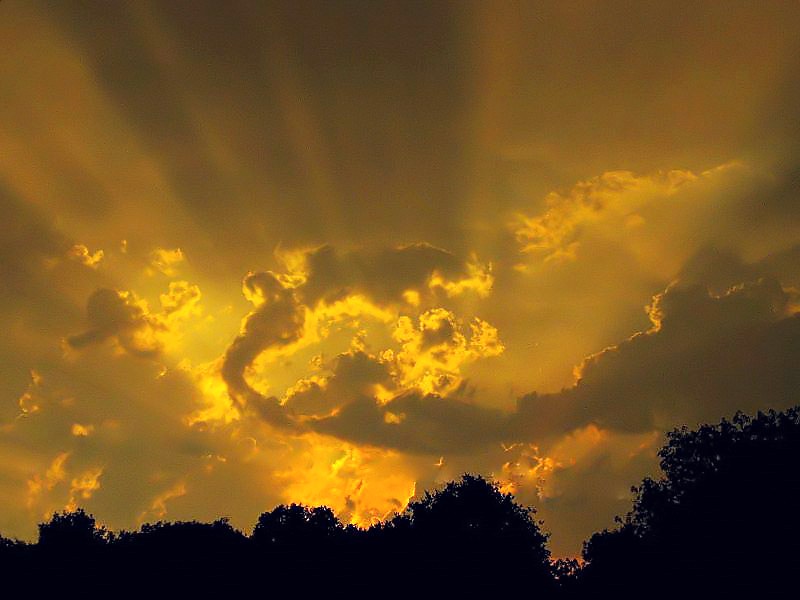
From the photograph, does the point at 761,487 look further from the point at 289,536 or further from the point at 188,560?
the point at 188,560

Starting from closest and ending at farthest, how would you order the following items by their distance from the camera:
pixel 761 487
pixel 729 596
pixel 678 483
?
1. pixel 729 596
2. pixel 761 487
3. pixel 678 483

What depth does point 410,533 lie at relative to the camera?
61.1 metres

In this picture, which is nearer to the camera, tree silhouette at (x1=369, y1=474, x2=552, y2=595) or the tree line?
the tree line

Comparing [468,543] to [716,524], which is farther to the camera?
[468,543]

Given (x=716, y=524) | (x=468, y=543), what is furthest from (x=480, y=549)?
(x=716, y=524)

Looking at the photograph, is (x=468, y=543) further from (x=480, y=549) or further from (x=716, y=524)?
(x=716, y=524)

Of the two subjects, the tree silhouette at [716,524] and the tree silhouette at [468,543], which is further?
the tree silhouette at [468,543]

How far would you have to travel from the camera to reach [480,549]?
5800 cm

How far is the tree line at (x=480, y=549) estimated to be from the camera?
43844 millimetres

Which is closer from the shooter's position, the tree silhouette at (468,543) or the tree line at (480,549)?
the tree line at (480,549)

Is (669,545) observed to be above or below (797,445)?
below

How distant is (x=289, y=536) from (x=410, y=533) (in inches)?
578

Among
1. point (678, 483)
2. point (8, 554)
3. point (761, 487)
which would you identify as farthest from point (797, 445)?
point (8, 554)

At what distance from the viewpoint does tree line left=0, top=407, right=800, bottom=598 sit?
144 ft
